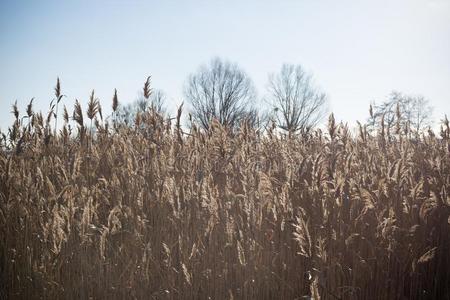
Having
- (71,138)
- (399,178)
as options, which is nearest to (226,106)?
(71,138)

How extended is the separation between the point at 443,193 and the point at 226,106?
137 ft

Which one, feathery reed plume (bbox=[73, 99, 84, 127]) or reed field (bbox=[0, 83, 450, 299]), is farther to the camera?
feathery reed plume (bbox=[73, 99, 84, 127])

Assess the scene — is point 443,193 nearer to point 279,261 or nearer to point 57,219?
point 279,261

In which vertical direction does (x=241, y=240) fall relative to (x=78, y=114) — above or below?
below

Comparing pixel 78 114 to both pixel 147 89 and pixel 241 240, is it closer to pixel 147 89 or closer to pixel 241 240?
pixel 147 89

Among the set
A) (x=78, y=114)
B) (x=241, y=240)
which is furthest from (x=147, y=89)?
(x=241, y=240)

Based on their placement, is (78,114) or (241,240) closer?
(241,240)

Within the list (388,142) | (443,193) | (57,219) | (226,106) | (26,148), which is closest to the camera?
(57,219)

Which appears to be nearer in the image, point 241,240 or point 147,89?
point 241,240

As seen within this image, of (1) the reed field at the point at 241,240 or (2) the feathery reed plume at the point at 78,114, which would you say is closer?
(1) the reed field at the point at 241,240

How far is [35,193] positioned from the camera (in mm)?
2809

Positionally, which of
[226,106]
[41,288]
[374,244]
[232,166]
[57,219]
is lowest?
[41,288]

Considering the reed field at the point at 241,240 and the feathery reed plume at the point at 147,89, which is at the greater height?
the feathery reed plume at the point at 147,89

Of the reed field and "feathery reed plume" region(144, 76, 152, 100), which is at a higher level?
"feathery reed plume" region(144, 76, 152, 100)
